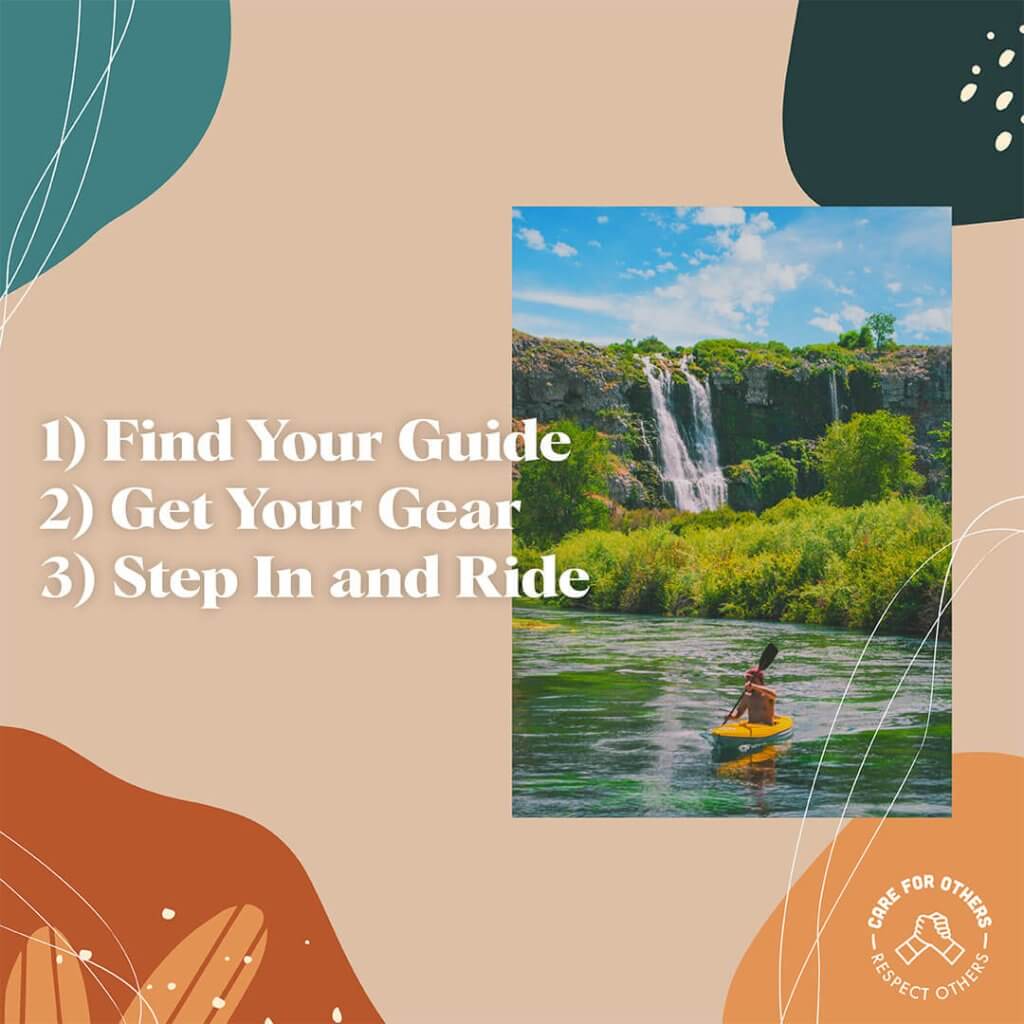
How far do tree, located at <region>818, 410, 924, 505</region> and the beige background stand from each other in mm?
397

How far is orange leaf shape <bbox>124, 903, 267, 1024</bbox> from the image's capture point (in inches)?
163

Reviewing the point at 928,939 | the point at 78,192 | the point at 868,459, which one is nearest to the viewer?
the point at 928,939

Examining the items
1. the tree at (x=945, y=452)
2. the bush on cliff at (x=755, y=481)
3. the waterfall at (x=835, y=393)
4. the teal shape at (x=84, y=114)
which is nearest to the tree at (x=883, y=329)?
the waterfall at (x=835, y=393)

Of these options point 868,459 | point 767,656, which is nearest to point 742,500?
point 868,459

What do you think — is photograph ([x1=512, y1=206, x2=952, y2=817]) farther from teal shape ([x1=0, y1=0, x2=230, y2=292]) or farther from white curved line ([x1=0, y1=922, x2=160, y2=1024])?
white curved line ([x1=0, y1=922, x2=160, y2=1024])

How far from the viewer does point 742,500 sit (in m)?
4.36

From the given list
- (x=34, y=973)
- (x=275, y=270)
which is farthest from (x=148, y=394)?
(x=34, y=973)

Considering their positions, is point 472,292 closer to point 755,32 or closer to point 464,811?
point 755,32

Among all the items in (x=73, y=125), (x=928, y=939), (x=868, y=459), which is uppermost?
(x=73, y=125)

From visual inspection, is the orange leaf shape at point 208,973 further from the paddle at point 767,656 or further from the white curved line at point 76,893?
the paddle at point 767,656

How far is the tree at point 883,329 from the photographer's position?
4.29 metres

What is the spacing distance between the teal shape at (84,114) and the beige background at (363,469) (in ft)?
0.41

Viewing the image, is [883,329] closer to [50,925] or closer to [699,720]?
[699,720]

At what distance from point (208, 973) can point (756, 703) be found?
252cm
